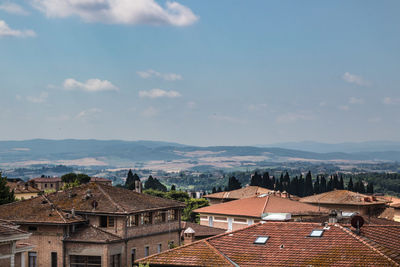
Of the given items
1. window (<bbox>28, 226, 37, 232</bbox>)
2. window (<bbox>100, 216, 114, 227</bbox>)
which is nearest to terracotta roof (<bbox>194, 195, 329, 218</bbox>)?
window (<bbox>100, 216, 114, 227</bbox>)

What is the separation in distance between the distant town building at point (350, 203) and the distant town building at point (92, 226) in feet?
132

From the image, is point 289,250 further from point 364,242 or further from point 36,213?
point 36,213

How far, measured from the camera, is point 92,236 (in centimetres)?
5294

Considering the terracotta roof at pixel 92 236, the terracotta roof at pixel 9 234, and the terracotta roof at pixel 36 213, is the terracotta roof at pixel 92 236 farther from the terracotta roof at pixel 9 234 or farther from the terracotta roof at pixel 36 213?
the terracotta roof at pixel 9 234

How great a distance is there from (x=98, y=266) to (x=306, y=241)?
2104 cm

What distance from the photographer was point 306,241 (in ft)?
120

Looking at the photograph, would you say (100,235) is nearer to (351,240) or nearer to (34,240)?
(34,240)

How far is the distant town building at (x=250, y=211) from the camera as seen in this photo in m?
75.8

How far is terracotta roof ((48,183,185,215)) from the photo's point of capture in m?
55.9

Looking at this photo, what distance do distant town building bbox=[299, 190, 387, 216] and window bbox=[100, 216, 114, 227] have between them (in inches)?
1779

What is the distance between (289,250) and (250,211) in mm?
42004

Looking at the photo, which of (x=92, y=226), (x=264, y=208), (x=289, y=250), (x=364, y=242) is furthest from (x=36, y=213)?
(x=264, y=208)

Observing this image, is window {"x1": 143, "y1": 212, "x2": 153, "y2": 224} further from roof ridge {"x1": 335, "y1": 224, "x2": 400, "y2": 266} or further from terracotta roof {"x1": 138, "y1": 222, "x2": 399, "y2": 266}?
roof ridge {"x1": 335, "y1": 224, "x2": 400, "y2": 266}

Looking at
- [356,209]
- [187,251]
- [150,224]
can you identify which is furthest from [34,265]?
[356,209]
